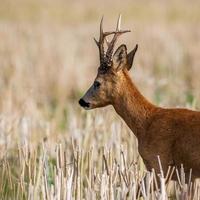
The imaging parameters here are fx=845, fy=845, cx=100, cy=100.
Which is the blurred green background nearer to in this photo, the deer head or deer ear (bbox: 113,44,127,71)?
the deer head

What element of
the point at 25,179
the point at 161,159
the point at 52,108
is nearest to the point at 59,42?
the point at 52,108

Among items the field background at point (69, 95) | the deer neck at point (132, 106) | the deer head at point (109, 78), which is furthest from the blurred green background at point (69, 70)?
the deer neck at point (132, 106)

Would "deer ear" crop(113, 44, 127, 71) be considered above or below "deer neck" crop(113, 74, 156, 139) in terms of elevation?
above

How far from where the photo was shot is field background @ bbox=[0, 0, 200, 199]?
6.95m

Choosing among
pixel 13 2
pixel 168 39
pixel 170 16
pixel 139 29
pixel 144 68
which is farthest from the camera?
pixel 13 2

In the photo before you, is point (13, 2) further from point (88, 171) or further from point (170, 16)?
point (88, 171)

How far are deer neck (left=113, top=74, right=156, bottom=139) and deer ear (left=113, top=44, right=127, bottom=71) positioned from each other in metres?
0.10

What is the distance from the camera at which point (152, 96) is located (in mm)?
12648

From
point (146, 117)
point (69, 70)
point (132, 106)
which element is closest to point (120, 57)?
point (132, 106)

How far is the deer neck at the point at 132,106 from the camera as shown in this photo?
21.9 ft

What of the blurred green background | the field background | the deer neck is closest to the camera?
the deer neck

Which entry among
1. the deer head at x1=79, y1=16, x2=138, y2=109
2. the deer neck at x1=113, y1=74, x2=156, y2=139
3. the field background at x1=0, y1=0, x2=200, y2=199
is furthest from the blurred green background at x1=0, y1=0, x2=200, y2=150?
the deer neck at x1=113, y1=74, x2=156, y2=139

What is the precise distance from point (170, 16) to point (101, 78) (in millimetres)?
20105

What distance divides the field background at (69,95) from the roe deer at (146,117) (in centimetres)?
38
